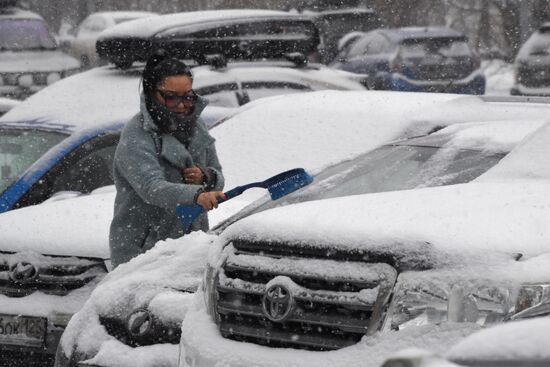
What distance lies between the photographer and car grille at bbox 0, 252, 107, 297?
569 centimetres

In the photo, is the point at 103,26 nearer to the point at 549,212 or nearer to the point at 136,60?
the point at 136,60

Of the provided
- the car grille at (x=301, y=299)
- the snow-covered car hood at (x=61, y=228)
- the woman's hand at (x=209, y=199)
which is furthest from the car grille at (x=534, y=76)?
the car grille at (x=301, y=299)

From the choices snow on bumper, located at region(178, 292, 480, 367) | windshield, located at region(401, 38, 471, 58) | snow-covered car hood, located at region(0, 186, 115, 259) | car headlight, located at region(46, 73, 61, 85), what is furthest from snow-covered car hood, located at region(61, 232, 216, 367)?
car headlight, located at region(46, 73, 61, 85)

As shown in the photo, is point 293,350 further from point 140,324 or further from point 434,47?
point 434,47

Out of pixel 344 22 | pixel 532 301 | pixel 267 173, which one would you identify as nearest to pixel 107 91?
pixel 267 173

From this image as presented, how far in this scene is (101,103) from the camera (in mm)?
8469

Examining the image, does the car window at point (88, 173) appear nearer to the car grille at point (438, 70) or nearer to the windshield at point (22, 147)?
the windshield at point (22, 147)

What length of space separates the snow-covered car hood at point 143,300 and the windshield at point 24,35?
18678 millimetres

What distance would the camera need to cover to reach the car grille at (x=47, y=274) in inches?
224

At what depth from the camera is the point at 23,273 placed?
18.8ft

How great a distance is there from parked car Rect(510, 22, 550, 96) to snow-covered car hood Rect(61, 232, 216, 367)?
47.6 feet

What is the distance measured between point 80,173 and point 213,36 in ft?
9.38

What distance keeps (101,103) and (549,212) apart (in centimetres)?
521

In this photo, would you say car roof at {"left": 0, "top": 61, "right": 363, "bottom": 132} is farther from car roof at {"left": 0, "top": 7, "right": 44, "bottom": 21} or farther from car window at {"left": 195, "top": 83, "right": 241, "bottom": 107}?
car roof at {"left": 0, "top": 7, "right": 44, "bottom": 21}
